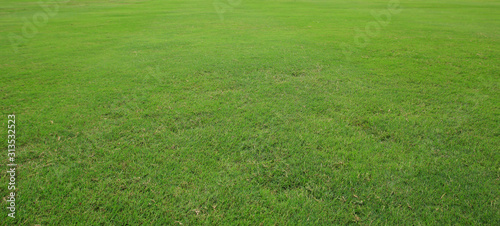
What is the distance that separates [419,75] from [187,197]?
621 cm

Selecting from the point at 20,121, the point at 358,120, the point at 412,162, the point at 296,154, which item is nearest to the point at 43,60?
the point at 20,121

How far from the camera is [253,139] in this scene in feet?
11.0

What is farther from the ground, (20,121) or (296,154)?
(20,121)

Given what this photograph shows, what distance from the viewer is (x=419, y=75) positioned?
5738 millimetres

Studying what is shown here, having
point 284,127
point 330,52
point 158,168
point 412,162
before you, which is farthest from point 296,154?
point 330,52

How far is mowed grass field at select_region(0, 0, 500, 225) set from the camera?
2354mm

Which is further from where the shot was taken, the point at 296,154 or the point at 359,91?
the point at 359,91

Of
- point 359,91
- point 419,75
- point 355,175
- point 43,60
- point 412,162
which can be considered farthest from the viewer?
point 43,60

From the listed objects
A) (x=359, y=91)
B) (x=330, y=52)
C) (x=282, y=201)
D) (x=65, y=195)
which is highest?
(x=330, y=52)

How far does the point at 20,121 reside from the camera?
3670 millimetres

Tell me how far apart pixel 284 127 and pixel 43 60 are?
7.57 meters

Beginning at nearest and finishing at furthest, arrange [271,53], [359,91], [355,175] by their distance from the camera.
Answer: [355,175] < [359,91] < [271,53]

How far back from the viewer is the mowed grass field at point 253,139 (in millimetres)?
2354

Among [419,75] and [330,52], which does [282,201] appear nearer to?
[419,75]
